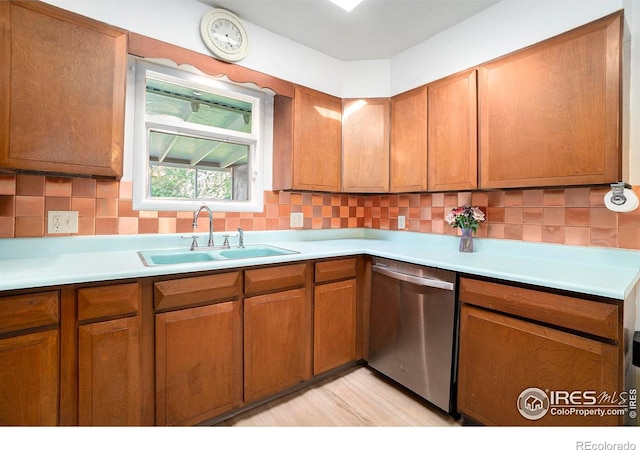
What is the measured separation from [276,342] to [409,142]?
1.70 m

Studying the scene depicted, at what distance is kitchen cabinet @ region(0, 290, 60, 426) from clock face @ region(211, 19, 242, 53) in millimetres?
1638

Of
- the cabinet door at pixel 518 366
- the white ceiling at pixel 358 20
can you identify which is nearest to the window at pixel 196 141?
the white ceiling at pixel 358 20

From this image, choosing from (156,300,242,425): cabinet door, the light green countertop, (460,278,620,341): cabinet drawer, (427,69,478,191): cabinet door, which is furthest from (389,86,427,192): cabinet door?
(156,300,242,425): cabinet door

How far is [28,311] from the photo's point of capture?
1.06m

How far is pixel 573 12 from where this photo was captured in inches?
57.2

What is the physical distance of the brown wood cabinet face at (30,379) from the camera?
1.04m

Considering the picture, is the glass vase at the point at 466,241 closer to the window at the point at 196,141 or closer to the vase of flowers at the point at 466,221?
the vase of flowers at the point at 466,221

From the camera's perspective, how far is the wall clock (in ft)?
5.87

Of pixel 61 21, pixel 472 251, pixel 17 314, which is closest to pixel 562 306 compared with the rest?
pixel 472 251

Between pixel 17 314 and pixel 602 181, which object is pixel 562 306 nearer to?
pixel 602 181

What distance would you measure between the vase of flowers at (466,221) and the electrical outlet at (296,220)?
3.81 feet

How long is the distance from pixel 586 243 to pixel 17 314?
262 centimetres

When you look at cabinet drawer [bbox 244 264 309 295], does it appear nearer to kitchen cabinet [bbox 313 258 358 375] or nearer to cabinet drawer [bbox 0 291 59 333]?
kitchen cabinet [bbox 313 258 358 375]
